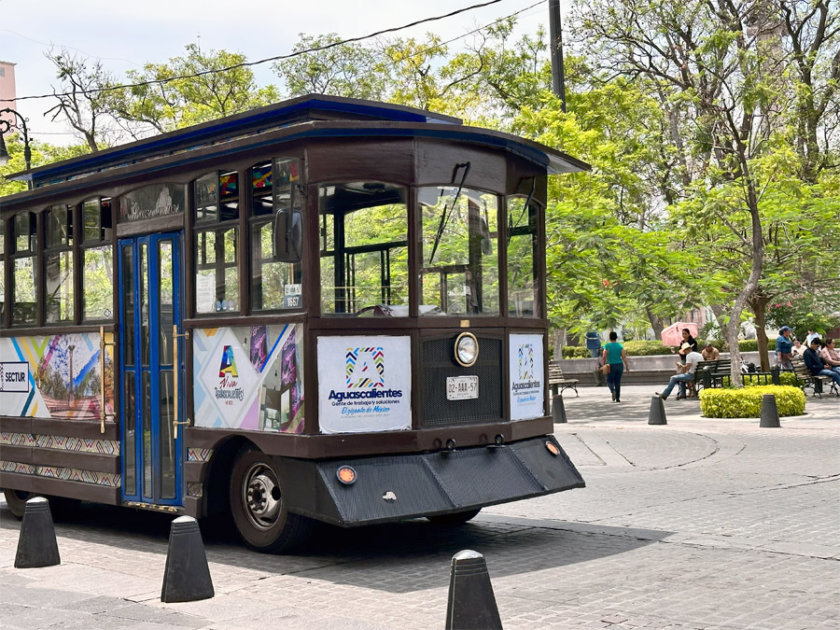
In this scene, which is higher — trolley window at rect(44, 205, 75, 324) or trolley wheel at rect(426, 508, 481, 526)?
trolley window at rect(44, 205, 75, 324)

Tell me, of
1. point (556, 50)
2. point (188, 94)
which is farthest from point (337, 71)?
point (556, 50)

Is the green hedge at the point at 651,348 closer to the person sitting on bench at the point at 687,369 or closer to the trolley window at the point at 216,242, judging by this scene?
the person sitting on bench at the point at 687,369

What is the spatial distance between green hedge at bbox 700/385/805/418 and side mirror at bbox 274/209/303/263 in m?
14.4

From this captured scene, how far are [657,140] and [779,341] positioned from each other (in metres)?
6.50

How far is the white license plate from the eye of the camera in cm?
854

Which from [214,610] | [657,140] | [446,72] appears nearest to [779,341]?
[657,140]

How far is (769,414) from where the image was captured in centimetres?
1878

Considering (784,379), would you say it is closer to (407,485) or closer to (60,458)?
(60,458)

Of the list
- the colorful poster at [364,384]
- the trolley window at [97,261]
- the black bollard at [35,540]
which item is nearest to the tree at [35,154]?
the trolley window at [97,261]

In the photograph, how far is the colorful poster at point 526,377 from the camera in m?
9.09

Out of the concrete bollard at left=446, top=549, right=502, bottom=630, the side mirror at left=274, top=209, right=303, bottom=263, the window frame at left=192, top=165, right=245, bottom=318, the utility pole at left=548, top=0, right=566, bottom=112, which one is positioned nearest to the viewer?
the concrete bollard at left=446, top=549, right=502, bottom=630

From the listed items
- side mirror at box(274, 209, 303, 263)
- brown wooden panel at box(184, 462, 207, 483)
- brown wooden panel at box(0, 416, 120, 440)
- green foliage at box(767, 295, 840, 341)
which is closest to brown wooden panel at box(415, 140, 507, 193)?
side mirror at box(274, 209, 303, 263)

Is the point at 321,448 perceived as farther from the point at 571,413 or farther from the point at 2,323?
the point at 571,413

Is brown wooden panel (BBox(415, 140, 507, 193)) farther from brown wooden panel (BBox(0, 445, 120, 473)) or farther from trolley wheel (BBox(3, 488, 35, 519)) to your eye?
trolley wheel (BBox(3, 488, 35, 519))
